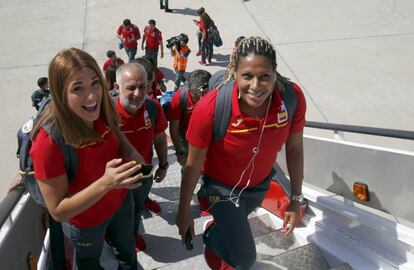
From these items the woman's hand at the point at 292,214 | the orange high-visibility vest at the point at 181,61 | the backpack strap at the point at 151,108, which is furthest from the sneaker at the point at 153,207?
the orange high-visibility vest at the point at 181,61

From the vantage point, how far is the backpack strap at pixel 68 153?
187cm

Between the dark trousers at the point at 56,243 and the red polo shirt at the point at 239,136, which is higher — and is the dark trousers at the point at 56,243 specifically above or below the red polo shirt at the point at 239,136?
below

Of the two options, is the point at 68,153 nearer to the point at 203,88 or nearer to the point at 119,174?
the point at 119,174

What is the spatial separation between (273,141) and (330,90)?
254 inches

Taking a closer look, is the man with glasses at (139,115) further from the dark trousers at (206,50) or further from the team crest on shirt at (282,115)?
the dark trousers at (206,50)

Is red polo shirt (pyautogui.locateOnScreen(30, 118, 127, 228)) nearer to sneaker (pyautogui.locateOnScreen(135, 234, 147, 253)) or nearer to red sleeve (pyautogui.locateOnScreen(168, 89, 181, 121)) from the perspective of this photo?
sneaker (pyautogui.locateOnScreen(135, 234, 147, 253))

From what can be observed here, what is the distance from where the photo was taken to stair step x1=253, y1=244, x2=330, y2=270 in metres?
3.01

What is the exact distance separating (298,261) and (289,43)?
8.00 metres

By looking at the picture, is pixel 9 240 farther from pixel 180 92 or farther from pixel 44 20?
pixel 44 20

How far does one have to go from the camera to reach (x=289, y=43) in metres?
10.1

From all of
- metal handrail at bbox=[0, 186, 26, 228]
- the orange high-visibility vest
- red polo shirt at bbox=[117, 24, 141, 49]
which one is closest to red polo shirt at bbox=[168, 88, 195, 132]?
metal handrail at bbox=[0, 186, 26, 228]

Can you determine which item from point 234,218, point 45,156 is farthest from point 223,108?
point 45,156

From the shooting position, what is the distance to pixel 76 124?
193 centimetres

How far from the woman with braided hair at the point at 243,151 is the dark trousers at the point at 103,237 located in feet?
1.32
